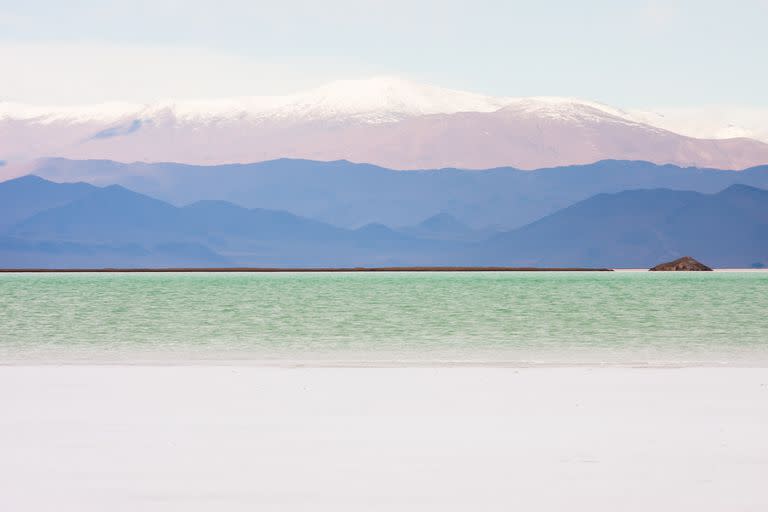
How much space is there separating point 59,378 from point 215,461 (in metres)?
13.1

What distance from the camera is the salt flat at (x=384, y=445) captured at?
1200cm

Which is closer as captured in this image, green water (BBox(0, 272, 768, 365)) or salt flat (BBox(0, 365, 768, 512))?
salt flat (BBox(0, 365, 768, 512))

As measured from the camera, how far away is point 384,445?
1534cm

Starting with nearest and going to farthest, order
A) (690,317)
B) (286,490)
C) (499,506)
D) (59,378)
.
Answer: (499,506) < (286,490) < (59,378) < (690,317)

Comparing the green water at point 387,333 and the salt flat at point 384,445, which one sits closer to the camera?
the salt flat at point 384,445

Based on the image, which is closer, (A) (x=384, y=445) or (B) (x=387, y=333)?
(A) (x=384, y=445)

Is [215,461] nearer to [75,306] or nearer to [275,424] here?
[275,424]

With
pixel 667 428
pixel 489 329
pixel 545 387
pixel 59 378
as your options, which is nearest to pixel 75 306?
pixel 489 329

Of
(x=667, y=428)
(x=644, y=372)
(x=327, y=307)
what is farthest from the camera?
(x=327, y=307)

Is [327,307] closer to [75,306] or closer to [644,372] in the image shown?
[75,306]

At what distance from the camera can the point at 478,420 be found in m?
17.9

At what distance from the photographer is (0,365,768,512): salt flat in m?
12.0

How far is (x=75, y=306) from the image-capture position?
83.9 metres

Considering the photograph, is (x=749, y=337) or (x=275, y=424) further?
(x=749, y=337)
